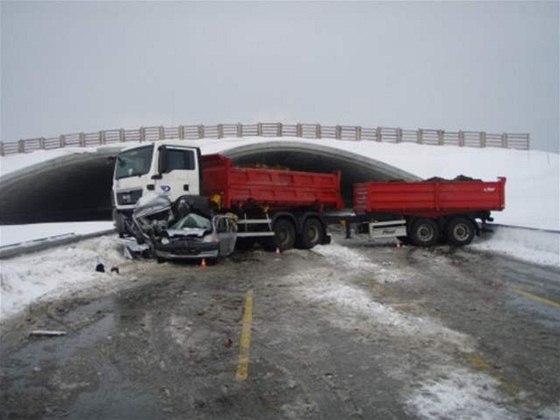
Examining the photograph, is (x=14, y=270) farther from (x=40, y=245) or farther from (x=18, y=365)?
(x=18, y=365)

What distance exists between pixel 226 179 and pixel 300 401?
10.8 metres

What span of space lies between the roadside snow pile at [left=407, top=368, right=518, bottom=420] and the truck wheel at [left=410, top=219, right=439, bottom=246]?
13688 mm

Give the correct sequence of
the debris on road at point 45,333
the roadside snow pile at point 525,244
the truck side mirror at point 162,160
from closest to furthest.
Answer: the debris on road at point 45,333 < the truck side mirror at point 162,160 < the roadside snow pile at point 525,244

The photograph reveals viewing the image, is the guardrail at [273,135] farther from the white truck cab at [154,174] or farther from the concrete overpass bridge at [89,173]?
the white truck cab at [154,174]

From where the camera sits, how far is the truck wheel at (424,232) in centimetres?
1852

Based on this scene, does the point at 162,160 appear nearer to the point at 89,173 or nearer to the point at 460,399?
the point at 460,399

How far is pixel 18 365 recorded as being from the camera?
5594 millimetres

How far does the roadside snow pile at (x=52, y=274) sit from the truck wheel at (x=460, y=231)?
11.3 meters

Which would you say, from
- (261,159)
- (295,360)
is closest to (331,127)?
(261,159)

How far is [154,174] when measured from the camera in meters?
13.8

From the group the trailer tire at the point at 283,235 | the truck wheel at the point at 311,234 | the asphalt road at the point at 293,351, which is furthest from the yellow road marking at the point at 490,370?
the truck wheel at the point at 311,234

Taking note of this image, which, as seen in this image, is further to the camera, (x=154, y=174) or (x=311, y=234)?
(x=311, y=234)

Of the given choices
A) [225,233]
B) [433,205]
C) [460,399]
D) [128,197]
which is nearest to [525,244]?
[433,205]

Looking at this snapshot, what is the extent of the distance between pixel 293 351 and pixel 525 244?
44.4ft
